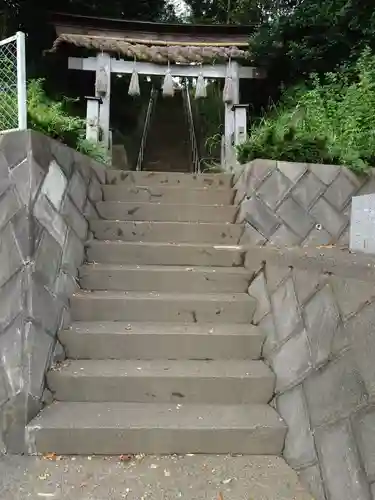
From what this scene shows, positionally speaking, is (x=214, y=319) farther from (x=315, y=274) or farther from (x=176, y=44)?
(x=176, y=44)

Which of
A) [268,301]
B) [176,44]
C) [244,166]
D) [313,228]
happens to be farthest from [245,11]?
[268,301]

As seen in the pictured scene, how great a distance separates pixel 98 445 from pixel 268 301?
131 centimetres

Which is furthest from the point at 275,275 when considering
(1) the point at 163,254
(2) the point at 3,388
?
(2) the point at 3,388

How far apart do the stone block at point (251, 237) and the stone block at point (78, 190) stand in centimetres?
136

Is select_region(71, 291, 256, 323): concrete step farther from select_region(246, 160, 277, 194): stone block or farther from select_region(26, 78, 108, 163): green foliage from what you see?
select_region(26, 78, 108, 163): green foliage

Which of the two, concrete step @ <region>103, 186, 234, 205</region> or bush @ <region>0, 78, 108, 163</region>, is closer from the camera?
bush @ <region>0, 78, 108, 163</region>

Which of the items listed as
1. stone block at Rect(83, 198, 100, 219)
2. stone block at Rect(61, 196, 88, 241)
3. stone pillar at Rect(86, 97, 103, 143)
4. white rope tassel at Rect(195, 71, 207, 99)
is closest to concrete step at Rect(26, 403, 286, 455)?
stone block at Rect(61, 196, 88, 241)

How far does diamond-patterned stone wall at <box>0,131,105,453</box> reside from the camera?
224cm

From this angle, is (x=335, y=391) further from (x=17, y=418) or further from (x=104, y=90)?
(x=104, y=90)

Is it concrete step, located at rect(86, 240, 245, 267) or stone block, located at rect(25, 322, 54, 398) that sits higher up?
concrete step, located at rect(86, 240, 245, 267)

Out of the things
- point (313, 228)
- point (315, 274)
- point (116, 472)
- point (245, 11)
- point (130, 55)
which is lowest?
point (116, 472)

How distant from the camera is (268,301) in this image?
276 centimetres

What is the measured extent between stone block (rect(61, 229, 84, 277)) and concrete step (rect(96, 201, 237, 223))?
62 cm

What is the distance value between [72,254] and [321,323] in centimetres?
176
